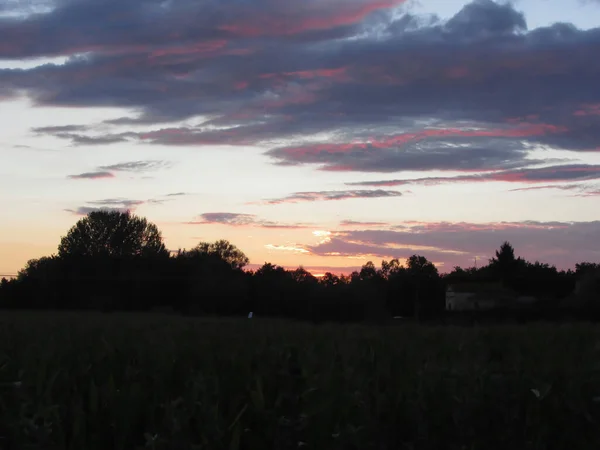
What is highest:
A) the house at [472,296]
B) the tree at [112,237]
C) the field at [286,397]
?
the tree at [112,237]

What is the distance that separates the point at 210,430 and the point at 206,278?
62723mm

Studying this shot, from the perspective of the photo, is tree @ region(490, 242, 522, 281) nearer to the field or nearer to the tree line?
the tree line

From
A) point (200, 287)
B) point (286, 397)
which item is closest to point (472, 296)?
point (200, 287)

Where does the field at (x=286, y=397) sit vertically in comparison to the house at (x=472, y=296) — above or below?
below

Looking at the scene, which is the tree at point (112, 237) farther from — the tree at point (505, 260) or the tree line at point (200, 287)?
the tree at point (505, 260)

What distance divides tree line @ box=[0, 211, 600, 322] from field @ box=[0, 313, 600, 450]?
2515 centimetres

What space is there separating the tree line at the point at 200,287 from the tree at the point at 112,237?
13cm

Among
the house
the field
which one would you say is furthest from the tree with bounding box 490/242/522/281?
the field

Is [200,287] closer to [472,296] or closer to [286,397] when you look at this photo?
[472,296]

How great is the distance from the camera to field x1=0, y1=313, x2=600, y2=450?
12.1 ft

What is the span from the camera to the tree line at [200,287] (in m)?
48.8

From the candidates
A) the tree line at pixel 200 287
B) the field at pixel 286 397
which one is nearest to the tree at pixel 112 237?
the tree line at pixel 200 287

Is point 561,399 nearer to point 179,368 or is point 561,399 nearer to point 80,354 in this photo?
point 179,368

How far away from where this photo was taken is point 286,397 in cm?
419
